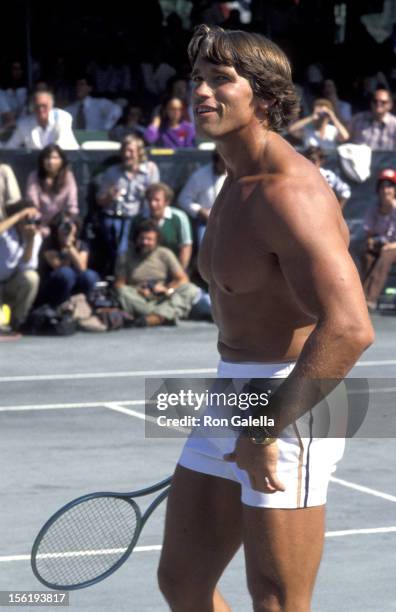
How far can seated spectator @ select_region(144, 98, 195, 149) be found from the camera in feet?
54.0

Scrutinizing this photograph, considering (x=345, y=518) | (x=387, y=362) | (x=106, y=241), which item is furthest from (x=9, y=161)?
(x=345, y=518)

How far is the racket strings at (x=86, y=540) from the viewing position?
13.0 feet

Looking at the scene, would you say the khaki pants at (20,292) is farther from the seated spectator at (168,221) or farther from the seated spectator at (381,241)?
the seated spectator at (381,241)

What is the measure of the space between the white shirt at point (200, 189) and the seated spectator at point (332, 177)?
0.96 meters

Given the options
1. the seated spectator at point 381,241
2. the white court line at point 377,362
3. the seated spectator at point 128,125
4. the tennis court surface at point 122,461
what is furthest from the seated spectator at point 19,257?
the seated spectator at point 381,241

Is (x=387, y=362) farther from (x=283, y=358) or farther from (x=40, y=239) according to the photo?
(x=283, y=358)

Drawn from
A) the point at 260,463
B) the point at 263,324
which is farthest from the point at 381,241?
the point at 260,463

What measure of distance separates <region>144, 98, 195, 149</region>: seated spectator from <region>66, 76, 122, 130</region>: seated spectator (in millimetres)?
867

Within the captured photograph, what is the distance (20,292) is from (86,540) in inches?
374

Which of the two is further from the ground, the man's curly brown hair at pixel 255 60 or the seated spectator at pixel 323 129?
the man's curly brown hair at pixel 255 60

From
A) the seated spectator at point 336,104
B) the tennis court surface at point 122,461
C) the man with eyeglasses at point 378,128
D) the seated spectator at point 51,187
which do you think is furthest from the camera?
the seated spectator at point 336,104

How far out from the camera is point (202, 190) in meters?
14.6

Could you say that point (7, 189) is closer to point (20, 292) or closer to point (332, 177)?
point (20, 292)

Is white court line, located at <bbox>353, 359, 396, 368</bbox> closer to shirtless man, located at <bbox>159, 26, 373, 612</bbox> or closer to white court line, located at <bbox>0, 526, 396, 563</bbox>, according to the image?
white court line, located at <bbox>0, 526, 396, 563</bbox>
